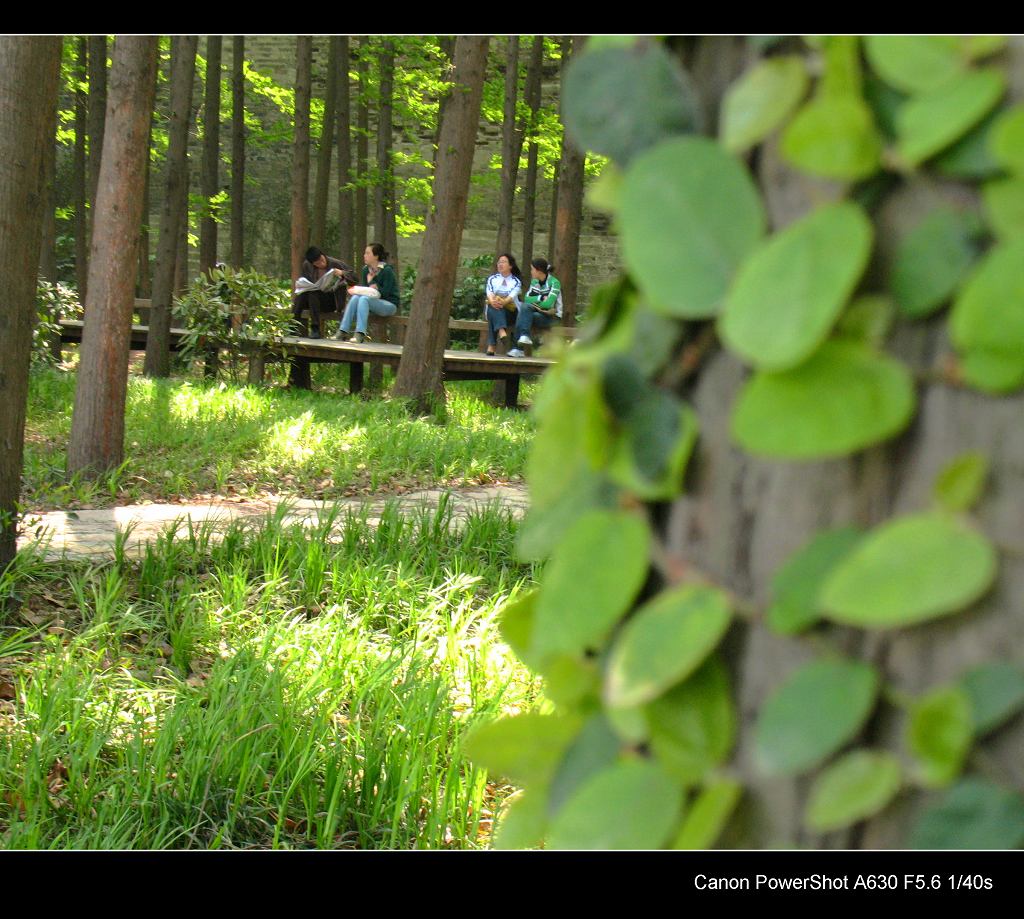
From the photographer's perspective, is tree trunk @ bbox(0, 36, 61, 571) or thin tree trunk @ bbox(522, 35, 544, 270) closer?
tree trunk @ bbox(0, 36, 61, 571)

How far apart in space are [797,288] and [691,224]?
0.07m

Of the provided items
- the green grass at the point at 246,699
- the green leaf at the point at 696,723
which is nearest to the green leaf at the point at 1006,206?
the green leaf at the point at 696,723

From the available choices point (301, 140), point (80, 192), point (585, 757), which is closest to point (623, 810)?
point (585, 757)

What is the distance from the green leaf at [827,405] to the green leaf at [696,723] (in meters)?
0.13

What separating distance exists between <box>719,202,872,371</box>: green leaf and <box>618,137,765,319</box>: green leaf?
22 millimetres

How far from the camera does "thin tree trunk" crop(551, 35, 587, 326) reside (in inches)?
536

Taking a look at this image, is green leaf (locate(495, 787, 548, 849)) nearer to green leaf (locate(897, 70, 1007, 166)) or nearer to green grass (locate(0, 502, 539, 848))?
green leaf (locate(897, 70, 1007, 166))

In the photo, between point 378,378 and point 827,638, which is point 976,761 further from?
point 378,378

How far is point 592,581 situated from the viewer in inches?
21.5

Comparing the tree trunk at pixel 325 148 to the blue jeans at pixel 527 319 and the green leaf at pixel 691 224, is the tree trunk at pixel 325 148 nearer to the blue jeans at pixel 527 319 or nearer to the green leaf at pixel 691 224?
the blue jeans at pixel 527 319

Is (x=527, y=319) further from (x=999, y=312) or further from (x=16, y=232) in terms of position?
(x=999, y=312)

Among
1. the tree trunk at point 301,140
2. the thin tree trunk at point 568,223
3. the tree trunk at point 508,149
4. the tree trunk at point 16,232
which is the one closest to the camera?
the tree trunk at point 16,232

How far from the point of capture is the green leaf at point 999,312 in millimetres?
458

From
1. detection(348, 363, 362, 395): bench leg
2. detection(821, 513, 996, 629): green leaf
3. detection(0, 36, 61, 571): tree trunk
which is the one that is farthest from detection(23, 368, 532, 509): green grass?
detection(821, 513, 996, 629): green leaf
